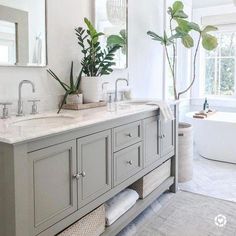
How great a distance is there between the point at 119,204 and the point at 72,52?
124 cm

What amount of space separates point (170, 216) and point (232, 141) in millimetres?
1803

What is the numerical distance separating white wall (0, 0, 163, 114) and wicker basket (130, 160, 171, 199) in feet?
3.08

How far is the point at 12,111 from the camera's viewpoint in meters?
1.99

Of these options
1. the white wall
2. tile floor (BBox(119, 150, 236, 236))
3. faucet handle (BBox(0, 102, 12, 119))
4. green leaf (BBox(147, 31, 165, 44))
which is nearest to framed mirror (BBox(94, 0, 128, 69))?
the white wall

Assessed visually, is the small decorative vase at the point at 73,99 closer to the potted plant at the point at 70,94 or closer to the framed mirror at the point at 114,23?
the potted plant at the point at 70,94

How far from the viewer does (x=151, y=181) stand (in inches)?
103

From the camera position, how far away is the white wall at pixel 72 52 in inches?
82.1

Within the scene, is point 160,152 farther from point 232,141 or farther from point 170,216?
point 232,141

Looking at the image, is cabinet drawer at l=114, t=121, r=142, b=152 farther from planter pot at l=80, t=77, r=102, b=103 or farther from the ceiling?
the ceiling

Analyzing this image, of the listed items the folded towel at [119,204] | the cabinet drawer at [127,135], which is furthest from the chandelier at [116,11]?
the folded towel at [119,204]

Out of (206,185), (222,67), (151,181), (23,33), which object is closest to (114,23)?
(23,33)

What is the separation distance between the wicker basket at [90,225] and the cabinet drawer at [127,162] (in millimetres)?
232

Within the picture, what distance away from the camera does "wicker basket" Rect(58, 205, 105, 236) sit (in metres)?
1.73

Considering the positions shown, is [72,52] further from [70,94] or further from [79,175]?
[79,175]
